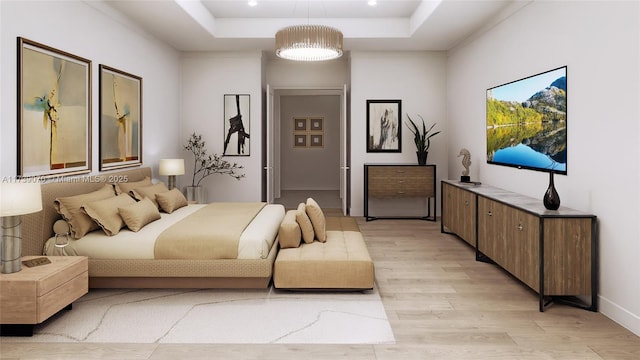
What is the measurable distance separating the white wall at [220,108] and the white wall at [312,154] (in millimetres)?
4395

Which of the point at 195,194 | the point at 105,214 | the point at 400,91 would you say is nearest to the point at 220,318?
the point at 105,214

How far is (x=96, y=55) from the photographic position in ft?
14.5

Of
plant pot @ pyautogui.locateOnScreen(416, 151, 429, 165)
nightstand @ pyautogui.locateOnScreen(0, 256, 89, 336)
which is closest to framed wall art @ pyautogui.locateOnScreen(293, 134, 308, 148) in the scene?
plant pot @ pyautogui.locateOnScreen(416, 151, 429, 165)

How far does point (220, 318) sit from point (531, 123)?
10.4 feet

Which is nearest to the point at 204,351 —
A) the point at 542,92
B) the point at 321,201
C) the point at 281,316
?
the point at 281,316

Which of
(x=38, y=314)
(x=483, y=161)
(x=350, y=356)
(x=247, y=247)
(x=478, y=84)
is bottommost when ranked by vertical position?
(x=350, y=356)

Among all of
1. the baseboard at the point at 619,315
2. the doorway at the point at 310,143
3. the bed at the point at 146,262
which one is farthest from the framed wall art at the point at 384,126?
the doorway at the point at 310,143

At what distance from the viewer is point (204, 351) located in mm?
2543

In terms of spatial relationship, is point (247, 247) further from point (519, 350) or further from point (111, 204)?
point (519, 350)

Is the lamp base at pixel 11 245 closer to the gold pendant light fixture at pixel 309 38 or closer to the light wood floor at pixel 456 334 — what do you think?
the light wood floor at pixel 456 334

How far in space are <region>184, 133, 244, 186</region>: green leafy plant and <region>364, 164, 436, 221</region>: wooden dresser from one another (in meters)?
2.00

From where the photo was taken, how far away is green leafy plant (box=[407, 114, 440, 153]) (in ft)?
21.6

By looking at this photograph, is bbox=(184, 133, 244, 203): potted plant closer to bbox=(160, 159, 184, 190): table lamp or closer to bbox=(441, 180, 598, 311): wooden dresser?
bbox=(160, 159, 184, 190): table lamp

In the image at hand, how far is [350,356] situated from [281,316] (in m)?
0.71
